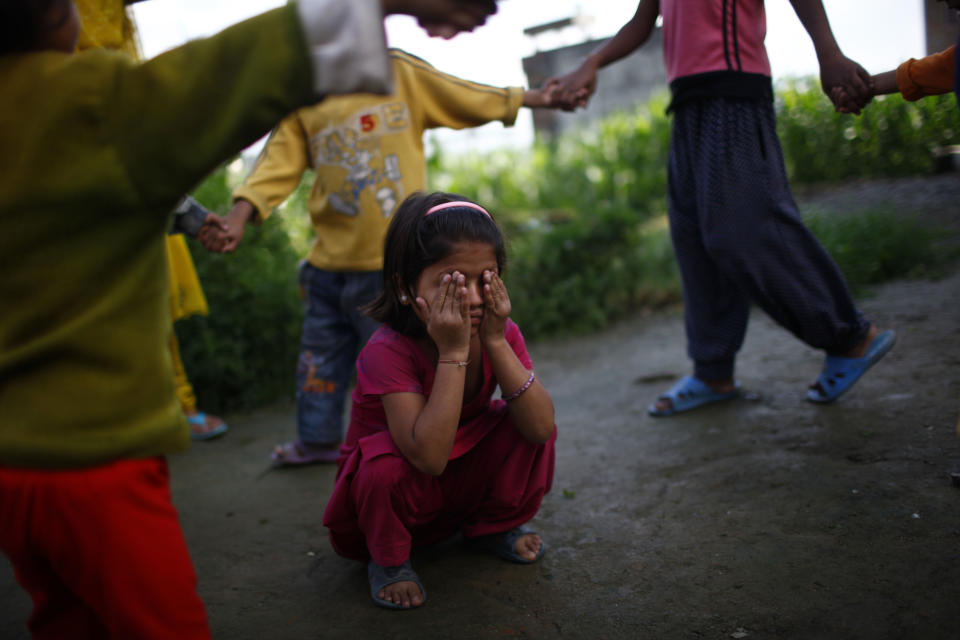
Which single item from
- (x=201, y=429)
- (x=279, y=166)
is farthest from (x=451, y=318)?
(x=201, y=429)

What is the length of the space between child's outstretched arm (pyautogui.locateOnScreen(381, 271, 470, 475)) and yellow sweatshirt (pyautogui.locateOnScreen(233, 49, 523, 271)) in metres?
1.03

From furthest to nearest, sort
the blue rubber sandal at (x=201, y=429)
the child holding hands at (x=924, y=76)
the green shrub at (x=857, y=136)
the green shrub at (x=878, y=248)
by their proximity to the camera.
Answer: the green shrub at (x=857, y=136) → the green shrub at (x=878, y=248) → the blue rubber sandal at (x=201, y=429) → the child holding hands at (x=924, y=76)

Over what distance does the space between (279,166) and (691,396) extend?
1.87 metres

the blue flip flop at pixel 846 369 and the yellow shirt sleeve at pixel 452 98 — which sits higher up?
the yellow shirt sleeve at pixel 452 98

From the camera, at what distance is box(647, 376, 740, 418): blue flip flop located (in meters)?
3.13

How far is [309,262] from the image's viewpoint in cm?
302

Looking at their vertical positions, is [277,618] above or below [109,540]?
below

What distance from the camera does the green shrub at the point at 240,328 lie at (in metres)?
4.02

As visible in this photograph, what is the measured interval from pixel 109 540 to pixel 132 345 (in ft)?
0.99

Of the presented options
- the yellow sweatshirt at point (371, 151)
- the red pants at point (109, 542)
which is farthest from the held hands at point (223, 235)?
the red pants at point (109, 542)

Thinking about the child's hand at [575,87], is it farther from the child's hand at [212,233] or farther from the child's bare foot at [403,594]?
the child's bare foot at [403,594]

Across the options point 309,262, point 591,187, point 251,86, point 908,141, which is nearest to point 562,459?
point 309,262

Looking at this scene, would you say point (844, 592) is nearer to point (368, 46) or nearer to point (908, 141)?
point (368, 46)

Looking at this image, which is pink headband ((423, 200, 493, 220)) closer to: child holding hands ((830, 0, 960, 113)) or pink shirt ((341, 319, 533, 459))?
pink shirt ((341, 319, 533, 459))
